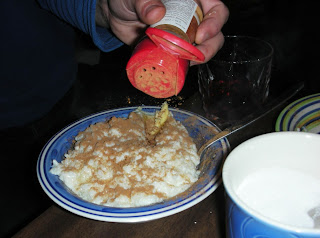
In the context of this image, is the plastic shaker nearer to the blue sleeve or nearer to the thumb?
the thumb

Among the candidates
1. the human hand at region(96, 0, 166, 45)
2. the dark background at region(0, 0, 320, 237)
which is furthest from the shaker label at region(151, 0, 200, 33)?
the dark background at region(0, 0, 320, 237)

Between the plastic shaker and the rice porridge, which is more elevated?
the plastic shaker

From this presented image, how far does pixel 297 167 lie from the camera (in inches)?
14.5

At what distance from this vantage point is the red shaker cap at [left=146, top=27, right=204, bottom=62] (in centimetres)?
50

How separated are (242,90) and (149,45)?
1.62 feet

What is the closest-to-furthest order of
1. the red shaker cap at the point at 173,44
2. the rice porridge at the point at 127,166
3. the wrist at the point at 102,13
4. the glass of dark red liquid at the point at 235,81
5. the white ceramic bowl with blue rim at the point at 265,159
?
1. the white ceramic bowl with blue rim at the point at 265,159
2. the red shaker cap at the point at 173,44
3. the rice porridge at the point at 127,166
4. the glass of dark red liquid at the point at 235,81
5. the wrist at the point at 102,13

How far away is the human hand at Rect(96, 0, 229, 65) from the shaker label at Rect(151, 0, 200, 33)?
15mm

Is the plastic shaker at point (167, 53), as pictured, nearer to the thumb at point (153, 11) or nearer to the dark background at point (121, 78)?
the thumb at point (153, 11)

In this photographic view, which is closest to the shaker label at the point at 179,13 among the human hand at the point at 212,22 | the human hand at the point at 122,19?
the human hand at the point at 212,22

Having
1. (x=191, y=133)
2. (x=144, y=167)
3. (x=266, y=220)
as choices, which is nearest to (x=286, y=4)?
(x=191, y=133)

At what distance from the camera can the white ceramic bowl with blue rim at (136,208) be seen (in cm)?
50

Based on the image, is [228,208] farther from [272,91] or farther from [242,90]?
[272,91]

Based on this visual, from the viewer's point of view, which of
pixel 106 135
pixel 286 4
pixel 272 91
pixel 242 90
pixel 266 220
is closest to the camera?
pixel 266 220

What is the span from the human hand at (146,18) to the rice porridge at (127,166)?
0.26 metres
